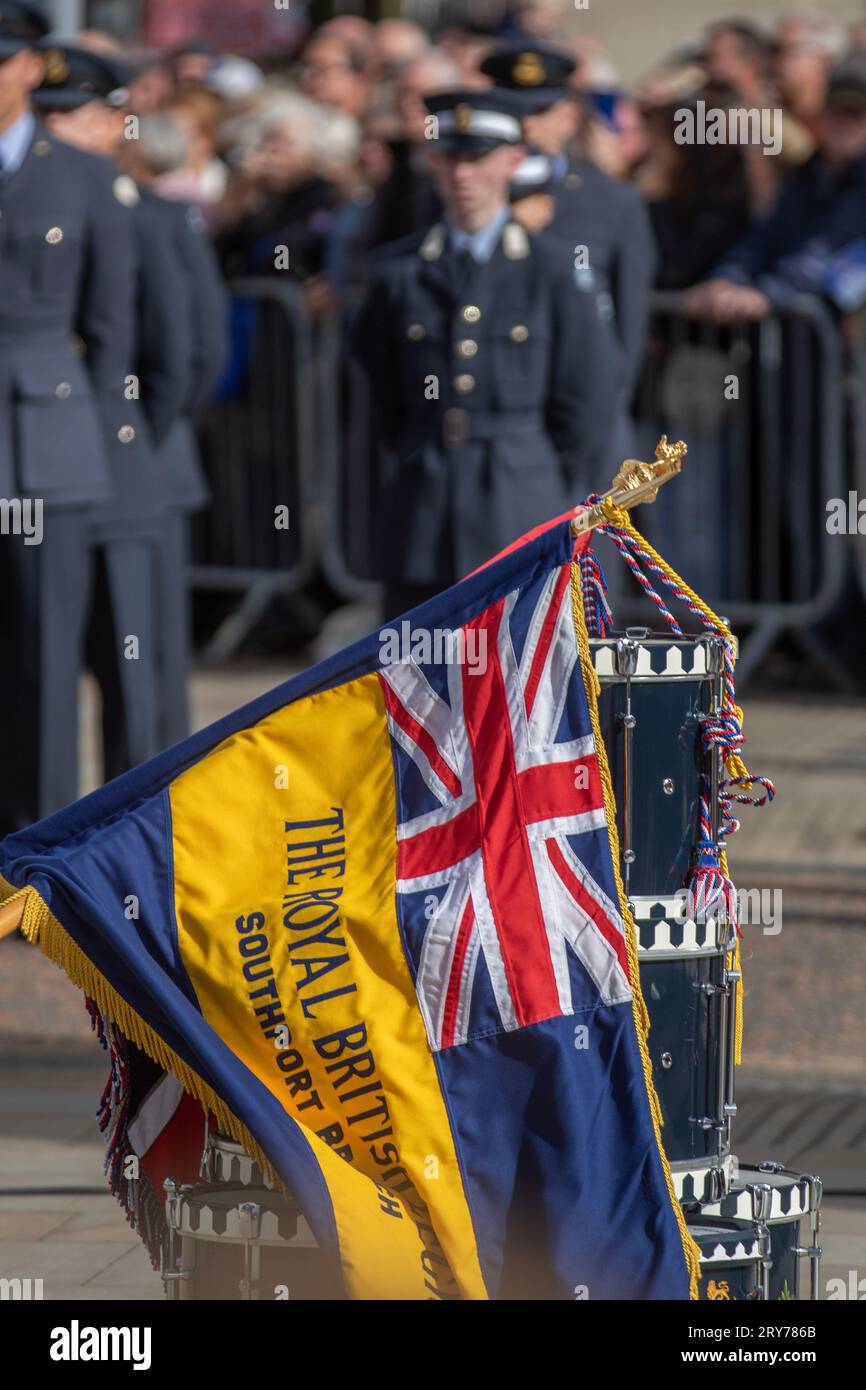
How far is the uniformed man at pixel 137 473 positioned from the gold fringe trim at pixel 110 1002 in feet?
14.0

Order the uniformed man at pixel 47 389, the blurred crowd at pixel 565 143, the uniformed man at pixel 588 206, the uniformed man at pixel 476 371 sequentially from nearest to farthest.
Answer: the uniformed man at pixel 47 389
the uniformed man at pixel 476 371
the uniformed man at pixel 588 206
the blurred crowd at pixel 565 143

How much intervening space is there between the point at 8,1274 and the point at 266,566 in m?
7.66

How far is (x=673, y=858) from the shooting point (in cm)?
400

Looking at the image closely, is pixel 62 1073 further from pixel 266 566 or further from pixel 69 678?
pixel 266 566

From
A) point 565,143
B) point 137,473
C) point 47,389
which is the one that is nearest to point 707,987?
point 47,389

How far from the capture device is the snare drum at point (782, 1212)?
402cm

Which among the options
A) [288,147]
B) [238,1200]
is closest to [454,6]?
[288,147]

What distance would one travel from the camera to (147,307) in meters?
8.38

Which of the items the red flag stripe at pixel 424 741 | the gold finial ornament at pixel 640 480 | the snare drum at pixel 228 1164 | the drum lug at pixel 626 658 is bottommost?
the snare drum at pixel 228 1164

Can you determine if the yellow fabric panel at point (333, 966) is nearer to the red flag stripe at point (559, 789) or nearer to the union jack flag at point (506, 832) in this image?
the union jack flag at point (506, 832)

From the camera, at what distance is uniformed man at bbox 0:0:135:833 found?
24.8ft

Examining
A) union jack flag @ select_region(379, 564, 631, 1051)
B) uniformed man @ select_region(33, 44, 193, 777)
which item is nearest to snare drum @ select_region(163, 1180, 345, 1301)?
union jack flag @ select_region(379, 564, 631, 1051)

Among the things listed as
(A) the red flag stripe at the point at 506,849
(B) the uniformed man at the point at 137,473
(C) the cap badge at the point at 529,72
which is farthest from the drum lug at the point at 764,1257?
(C) the cap badge at the point at 529,72

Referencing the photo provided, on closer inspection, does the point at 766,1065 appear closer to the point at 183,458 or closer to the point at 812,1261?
the point at 812,1261
